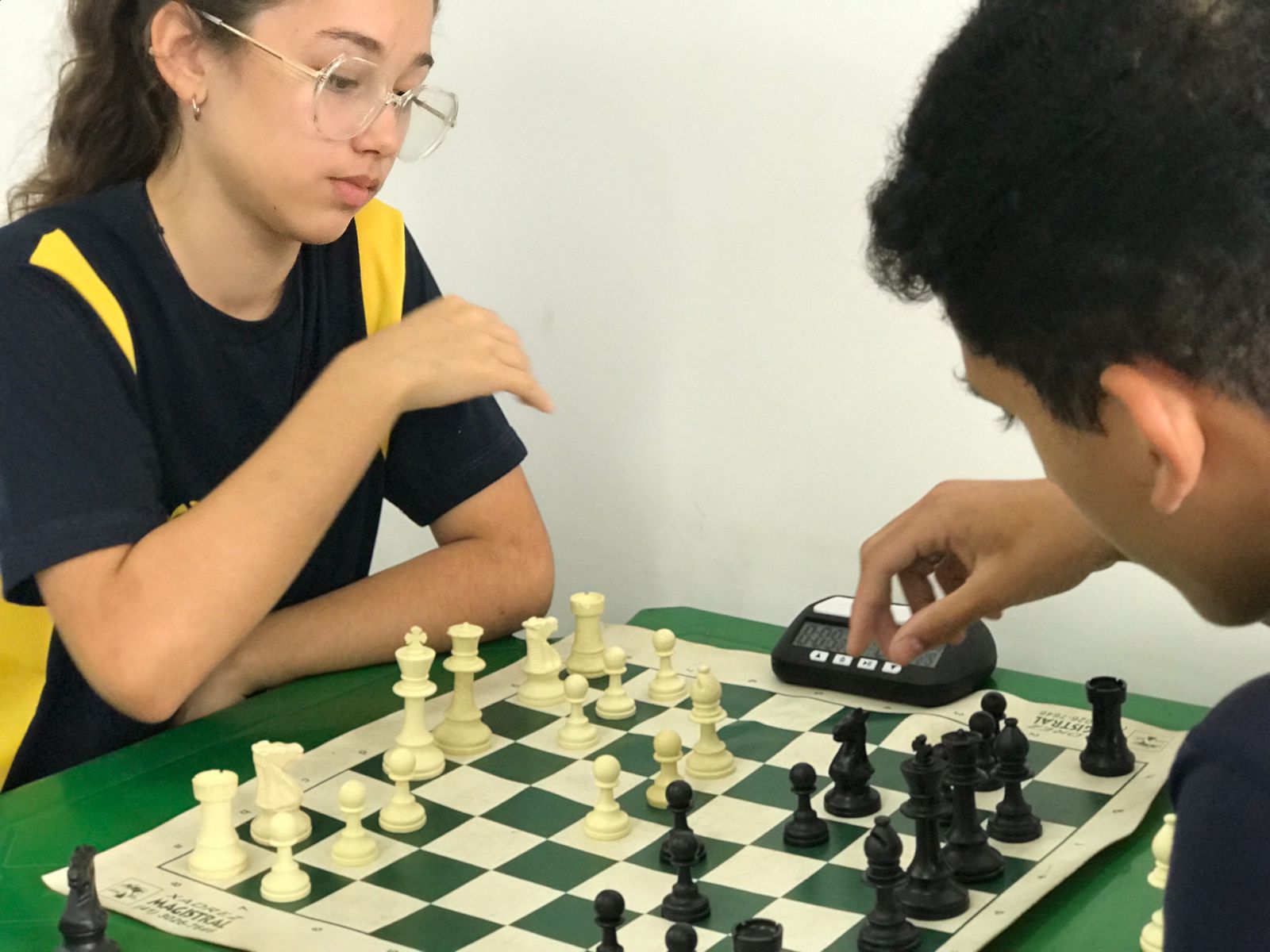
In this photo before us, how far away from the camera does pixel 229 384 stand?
1.60 m

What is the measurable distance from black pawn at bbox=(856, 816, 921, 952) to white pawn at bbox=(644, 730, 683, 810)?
24 centimetres

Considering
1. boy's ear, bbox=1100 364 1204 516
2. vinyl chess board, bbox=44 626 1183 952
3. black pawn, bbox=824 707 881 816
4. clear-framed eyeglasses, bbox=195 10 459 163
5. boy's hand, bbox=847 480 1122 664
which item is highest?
clear-framed eyeglasses, bbox=195 10 459 163

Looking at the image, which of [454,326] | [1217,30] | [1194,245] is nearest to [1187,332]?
[1194,245]

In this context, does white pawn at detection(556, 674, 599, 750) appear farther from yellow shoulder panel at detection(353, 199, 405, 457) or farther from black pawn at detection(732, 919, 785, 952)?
yellow shoulder panel at detection(353, 199, 405, 457)

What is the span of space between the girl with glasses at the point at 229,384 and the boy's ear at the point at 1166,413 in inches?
26.2

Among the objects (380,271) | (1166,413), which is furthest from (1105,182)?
(380,271)

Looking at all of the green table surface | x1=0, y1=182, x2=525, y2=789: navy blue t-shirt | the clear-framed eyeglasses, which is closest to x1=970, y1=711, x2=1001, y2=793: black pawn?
the green table surface

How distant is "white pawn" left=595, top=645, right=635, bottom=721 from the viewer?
140 centimetres

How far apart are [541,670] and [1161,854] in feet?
2.06

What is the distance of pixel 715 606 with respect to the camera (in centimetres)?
215

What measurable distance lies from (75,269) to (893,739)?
2.95 ft

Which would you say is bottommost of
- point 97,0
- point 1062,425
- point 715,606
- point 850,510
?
point 715,606

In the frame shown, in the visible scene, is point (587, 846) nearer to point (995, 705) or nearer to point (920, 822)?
point (920, 822)

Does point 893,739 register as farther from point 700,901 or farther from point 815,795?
point 700,901
